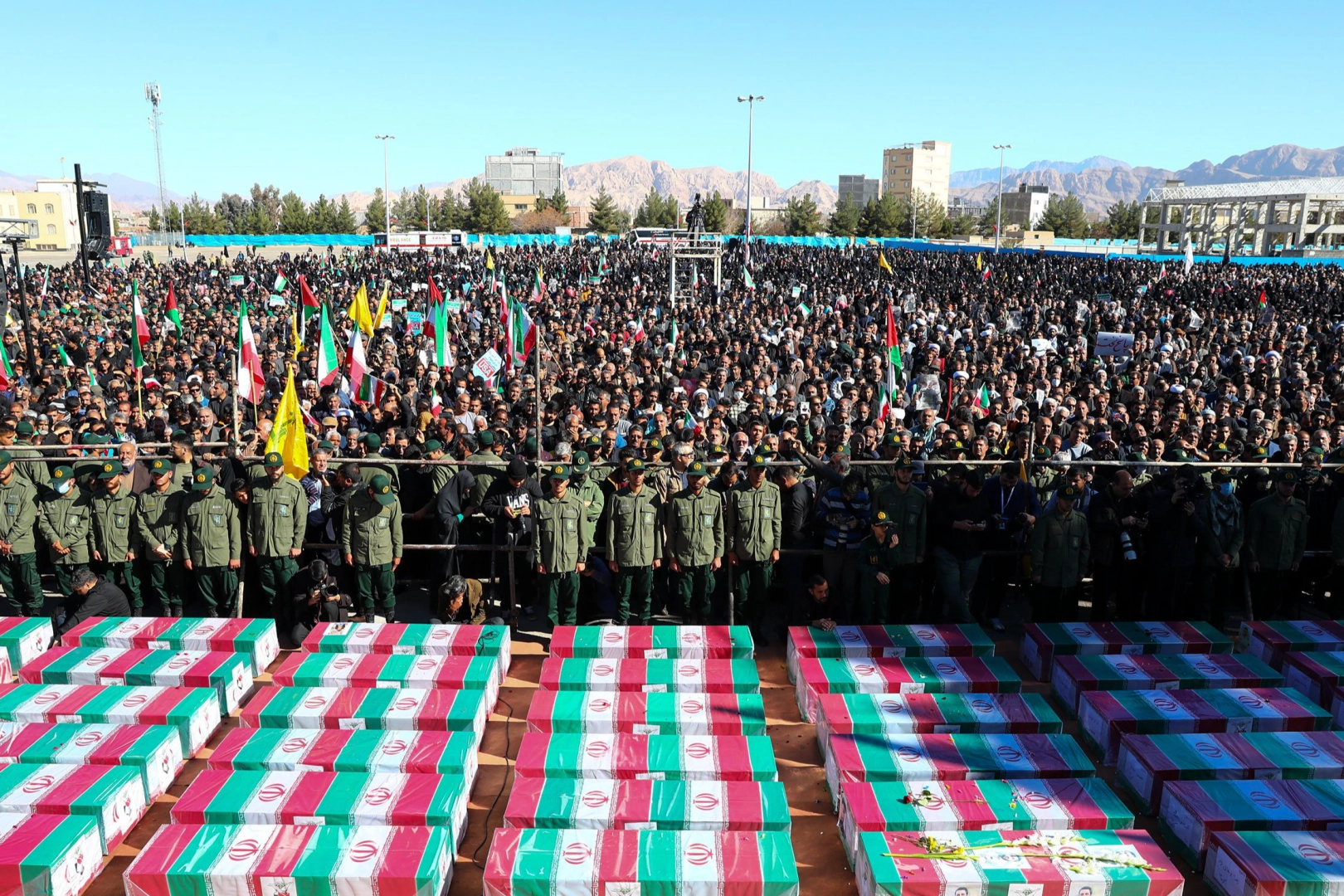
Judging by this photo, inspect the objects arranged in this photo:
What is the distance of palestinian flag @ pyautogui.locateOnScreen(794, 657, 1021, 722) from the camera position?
260 inches

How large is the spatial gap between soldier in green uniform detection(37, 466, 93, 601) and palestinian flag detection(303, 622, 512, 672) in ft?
8.36

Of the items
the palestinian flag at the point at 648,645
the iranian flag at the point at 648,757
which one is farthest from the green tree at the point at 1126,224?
the iranian flag at the point at 648,757

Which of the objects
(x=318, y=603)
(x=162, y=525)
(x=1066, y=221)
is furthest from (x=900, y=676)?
(x=1066, y=221)

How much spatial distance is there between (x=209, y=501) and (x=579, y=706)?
384cm

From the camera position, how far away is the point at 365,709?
20.2 feet

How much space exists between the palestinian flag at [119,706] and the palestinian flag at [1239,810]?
5.59m

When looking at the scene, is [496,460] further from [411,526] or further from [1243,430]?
[1243,430]

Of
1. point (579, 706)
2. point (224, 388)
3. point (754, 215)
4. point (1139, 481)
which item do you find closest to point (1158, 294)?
point (1139, 481)

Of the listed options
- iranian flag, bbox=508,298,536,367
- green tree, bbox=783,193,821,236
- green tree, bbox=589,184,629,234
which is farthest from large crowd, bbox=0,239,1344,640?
green tree, bbox=783,193,821,236

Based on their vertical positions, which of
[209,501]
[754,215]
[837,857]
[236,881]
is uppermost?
[754,215]

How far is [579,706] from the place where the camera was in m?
6.26

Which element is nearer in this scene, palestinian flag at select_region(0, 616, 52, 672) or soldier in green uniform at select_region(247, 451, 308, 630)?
palestinian flag at select_region(0, 616, 52, 672)

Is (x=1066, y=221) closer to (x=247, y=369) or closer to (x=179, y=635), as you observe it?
(x=247, y=369)

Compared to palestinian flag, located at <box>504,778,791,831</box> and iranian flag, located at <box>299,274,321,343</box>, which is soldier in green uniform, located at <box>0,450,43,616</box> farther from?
iranian flag, located at <box>299,274,321,343</box>
